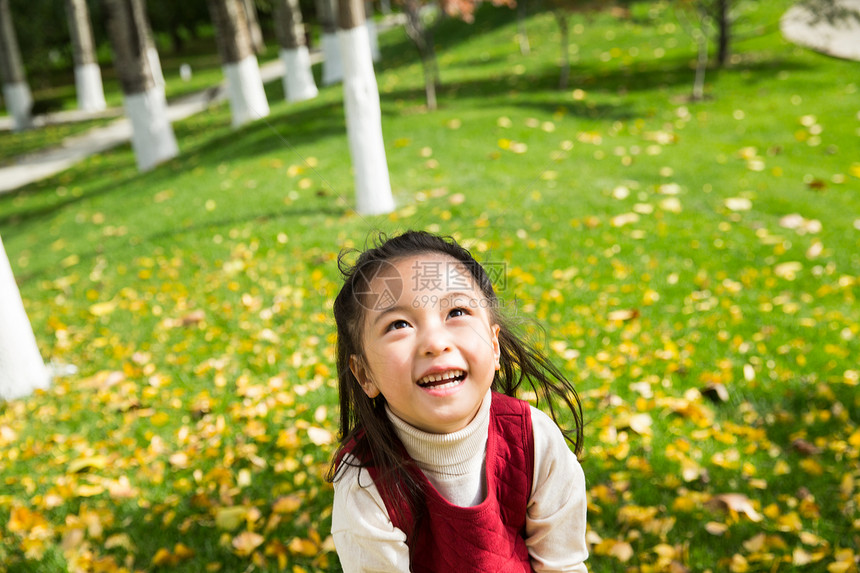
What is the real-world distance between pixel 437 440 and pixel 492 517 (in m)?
0.23

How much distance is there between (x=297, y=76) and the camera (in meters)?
12.8

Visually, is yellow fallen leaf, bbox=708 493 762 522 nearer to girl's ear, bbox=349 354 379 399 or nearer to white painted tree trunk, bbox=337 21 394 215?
girl's ear, bbox=349 354 379 399

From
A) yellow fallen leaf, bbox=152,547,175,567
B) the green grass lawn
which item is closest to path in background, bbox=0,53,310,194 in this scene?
the green grass lawn

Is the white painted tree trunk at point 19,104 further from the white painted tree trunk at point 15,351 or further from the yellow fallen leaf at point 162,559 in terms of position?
the yellow fallen leaf at point 162,559

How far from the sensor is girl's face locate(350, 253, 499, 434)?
1290 millimetres

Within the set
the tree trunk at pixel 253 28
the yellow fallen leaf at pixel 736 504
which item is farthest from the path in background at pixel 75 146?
the yellow fallen leaf at pixel 736 504

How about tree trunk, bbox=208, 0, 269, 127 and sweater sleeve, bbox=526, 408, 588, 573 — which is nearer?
sweater sleeve, bbox=526, 408, 588, 573

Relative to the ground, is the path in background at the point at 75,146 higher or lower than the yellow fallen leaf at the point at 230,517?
higher

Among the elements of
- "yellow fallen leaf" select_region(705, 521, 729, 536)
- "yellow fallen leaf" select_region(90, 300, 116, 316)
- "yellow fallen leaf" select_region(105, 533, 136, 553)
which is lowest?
"yellow fallen leaf" select_region(705, 521, 729, 536)

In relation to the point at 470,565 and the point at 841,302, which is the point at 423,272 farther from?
the point at 841,302

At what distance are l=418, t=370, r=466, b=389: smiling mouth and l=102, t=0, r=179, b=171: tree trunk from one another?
9.68m

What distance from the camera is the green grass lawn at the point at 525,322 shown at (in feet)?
8.61

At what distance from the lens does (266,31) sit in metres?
34.3

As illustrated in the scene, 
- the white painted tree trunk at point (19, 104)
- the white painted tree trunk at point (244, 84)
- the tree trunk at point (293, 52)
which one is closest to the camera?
the white painted tree trunk at point (244, 84)
